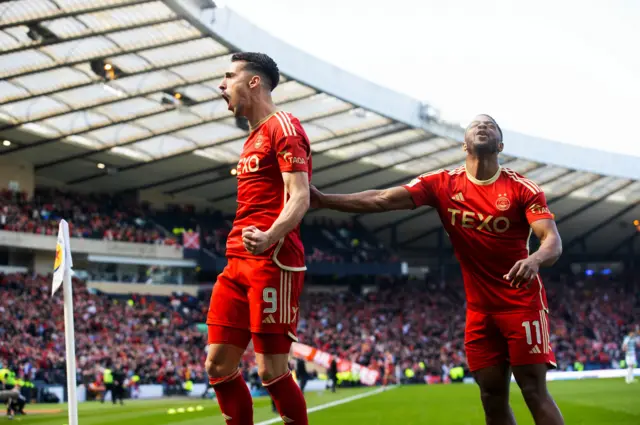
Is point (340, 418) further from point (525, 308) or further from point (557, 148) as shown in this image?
point (557, 148)

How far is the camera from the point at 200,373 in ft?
105

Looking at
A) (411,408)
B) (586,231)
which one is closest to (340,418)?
(411,408)

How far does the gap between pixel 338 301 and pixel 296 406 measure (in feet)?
141

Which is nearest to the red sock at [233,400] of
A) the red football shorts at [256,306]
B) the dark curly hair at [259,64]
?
the red football shorts at [256,306]

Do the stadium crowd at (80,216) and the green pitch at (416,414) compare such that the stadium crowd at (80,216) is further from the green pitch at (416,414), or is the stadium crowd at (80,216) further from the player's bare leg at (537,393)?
the player's bare leg at (537,393)

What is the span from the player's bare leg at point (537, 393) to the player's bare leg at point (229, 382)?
1.83 meters

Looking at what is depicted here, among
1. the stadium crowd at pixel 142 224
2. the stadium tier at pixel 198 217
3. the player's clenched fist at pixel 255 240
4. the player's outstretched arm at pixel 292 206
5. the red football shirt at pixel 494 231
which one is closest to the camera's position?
the player's clenched fist at pixel 255 240

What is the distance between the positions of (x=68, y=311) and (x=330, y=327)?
36895 mm

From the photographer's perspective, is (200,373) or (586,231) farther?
(586,231)

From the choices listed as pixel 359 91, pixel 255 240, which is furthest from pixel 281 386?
pixel 359 91

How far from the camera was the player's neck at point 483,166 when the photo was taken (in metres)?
6.21

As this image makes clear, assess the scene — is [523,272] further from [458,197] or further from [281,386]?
[281,386]

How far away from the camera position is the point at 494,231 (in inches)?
240

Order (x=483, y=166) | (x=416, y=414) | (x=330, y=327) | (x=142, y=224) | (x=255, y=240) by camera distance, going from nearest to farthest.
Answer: (x=255, y=240) → (x=483, y=166) → (x=416, y=414) → (x=330, y=327) → (x=142, y=224)
